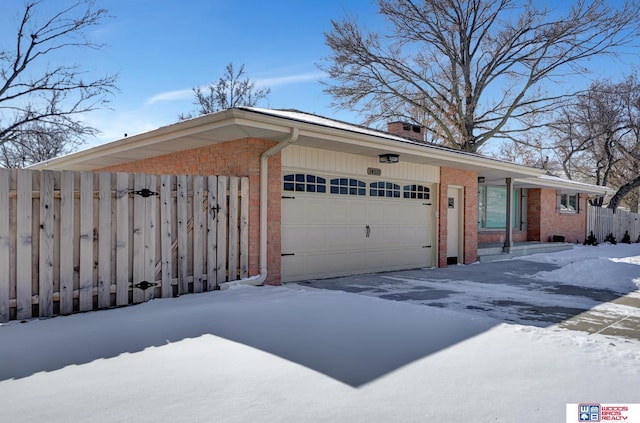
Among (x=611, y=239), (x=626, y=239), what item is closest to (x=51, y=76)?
(x=611, y=239)

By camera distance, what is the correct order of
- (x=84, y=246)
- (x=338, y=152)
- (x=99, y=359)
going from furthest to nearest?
(x=338, y=152) → (x=84, y=246) → (x=99, y=359)

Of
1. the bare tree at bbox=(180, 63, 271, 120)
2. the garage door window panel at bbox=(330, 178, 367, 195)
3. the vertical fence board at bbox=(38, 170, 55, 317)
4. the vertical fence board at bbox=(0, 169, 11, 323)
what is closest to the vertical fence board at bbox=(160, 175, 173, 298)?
the vertical fence board at bbox=(38, 170, 55, 317)

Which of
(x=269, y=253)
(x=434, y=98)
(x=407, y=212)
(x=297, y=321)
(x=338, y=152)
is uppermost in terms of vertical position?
(x=434, y=98)

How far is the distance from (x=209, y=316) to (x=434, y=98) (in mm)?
20948

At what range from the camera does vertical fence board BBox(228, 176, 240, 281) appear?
6941 mm

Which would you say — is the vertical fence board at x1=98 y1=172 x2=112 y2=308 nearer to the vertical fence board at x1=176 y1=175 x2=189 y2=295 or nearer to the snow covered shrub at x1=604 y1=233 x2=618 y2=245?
the vertical fence board at x1=176 y1=175 x2=189 y2=295

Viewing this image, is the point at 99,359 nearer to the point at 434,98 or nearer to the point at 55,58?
the point at 55,58

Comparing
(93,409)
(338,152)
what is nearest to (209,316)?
(93,409)

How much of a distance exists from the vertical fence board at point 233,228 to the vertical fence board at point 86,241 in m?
2.05

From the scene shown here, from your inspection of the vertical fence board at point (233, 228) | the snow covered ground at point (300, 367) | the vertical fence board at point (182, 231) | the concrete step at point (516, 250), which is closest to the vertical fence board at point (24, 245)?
the snow covered ground at point (300, 367)

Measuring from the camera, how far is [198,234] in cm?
648

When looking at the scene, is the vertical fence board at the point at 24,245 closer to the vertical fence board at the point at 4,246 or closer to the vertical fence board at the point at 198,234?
the vertical fence board at the point at 4,246

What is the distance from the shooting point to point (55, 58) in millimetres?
17469

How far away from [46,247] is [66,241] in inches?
8.3
